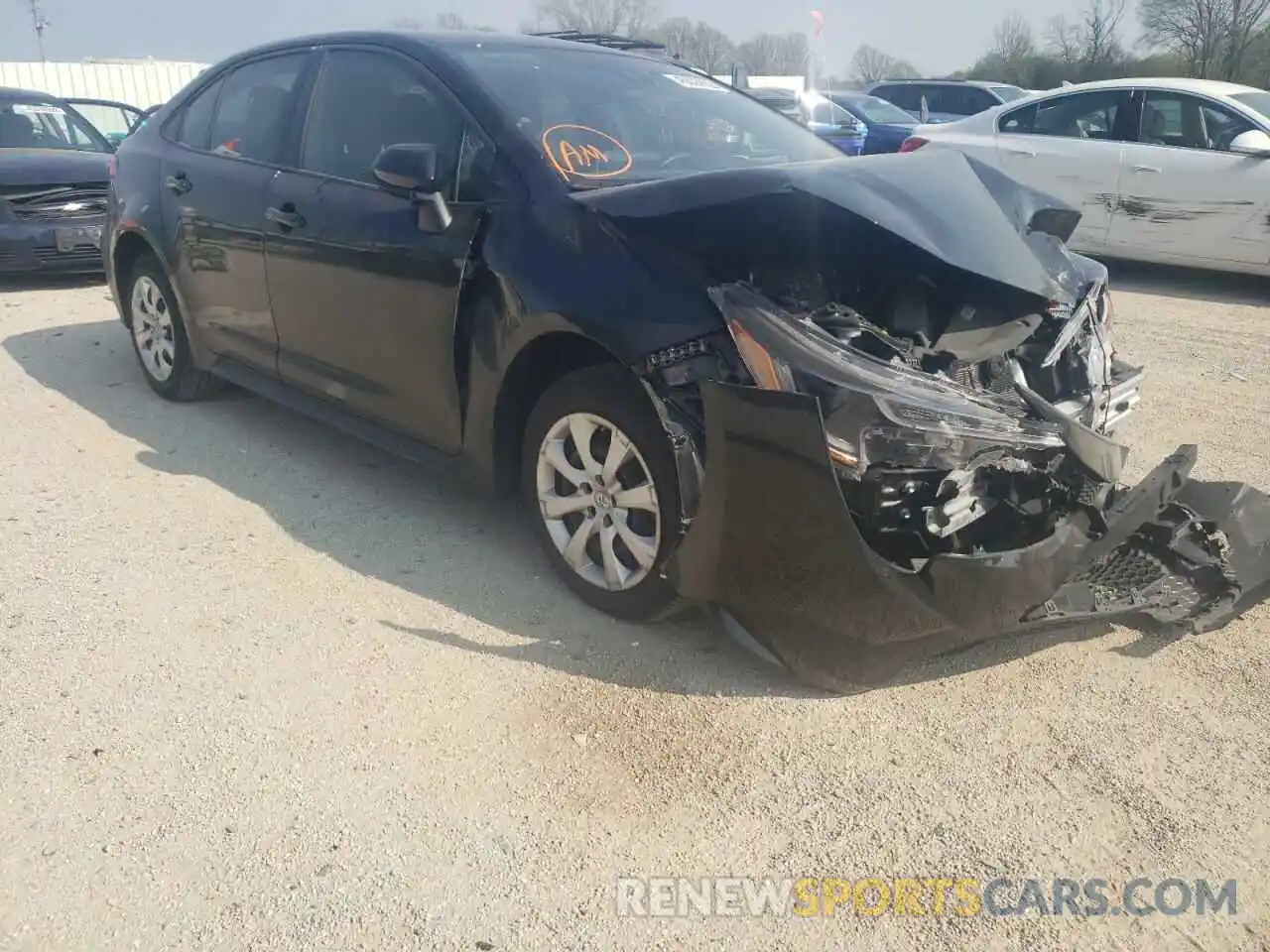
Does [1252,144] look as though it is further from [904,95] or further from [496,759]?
[904,95]

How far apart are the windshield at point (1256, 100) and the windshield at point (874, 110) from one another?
22.0 ft

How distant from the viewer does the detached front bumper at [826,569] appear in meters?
2.65

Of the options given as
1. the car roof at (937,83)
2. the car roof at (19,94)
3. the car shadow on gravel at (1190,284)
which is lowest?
the car shadow on gravel at (1190,284)

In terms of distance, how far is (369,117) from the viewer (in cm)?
413

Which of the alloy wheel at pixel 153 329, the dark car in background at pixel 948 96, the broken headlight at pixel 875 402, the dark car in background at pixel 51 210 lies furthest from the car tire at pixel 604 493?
the dark car in background at pixel 948 96

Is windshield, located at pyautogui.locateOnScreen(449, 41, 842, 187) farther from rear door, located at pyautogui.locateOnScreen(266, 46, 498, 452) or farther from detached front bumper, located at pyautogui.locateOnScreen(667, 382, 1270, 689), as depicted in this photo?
detached front bumper, located at pyautogui.locateOnScreen(667, 382, 1270, 689)

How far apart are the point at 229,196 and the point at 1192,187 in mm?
7095

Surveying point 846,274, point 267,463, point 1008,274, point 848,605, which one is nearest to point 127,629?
point 267,463

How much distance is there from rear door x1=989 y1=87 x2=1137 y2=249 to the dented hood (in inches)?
235

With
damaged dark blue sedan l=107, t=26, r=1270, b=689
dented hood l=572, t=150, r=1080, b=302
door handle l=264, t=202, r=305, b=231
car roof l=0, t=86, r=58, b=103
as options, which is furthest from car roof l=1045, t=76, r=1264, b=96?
car roof l=0, t=86, r=58, b=103

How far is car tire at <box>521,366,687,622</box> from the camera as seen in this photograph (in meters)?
3.08

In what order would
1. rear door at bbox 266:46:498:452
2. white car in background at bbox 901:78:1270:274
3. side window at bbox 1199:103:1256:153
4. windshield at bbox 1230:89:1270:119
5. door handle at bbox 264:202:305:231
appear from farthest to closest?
windshield at bbox 1230:89:1270:119
side window at bbox 1199:103:1256:153
white car in background at bbox 901:78:1270:274
door handle at bbox 264:202:305:231
rear door at bbox 266:46:498:452

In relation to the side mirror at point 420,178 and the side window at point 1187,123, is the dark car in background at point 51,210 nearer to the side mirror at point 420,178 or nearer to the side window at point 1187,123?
the side mirror at point 420,178

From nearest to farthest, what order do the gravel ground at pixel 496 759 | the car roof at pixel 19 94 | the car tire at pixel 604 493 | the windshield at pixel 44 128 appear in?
the gravel ground at pixel 496 759 < the car tire at pixel 604 493 < the windshield at pixel 44 128 < the car roof at pixel 19 94
